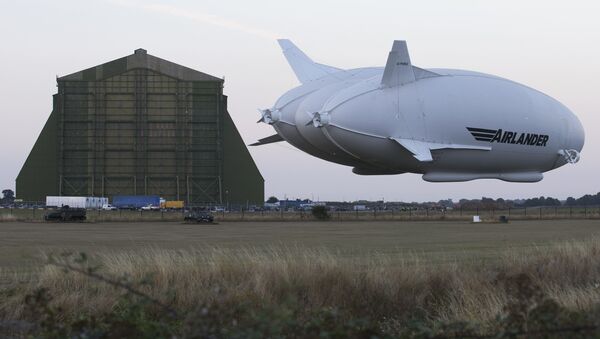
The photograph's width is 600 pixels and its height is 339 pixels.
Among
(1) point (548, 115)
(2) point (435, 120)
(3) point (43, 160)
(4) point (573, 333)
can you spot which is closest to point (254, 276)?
(4) point (573, 333)

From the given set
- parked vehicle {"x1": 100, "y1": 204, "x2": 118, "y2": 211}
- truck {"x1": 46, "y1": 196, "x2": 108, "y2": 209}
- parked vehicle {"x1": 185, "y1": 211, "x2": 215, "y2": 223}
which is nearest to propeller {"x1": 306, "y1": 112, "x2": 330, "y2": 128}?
parked vehicle {"x1": 185, "y1": 211, "x2": 215, "y2": 223}

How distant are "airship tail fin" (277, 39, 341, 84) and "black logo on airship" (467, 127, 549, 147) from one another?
7855 millimetres

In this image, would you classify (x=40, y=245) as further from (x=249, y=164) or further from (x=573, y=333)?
(x=249, y=164)

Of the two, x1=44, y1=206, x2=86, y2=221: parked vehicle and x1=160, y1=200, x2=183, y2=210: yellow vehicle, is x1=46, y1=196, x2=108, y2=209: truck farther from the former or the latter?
x1=44, y1=206, x2=86, y2=221: parked vehicle

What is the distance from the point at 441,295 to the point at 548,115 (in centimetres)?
1530

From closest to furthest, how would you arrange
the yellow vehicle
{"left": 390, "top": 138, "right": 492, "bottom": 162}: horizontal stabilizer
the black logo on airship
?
{"left": 390, "top": 138, "right": 492, "bottom": 162}: horizontal stabilizer, the black logo on airship, the yellow vehicle

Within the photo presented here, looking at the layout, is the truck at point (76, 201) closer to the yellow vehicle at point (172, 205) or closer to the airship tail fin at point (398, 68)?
the yellow vehicle at point (172, 205)

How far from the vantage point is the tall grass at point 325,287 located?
1420 centimetres

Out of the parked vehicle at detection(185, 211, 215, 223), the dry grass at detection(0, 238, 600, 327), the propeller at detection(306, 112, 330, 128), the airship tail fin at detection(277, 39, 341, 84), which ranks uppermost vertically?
the airship tail fin at detection(277, 39, 341, 84)

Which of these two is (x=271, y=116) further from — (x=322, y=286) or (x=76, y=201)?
(x=76, y=201)

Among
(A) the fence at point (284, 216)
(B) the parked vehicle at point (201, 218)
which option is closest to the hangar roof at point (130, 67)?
(A) the fence at point (284, 216)

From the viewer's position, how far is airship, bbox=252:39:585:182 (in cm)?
2623

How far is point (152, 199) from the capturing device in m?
119

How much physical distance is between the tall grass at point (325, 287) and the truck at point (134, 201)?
324 ft
